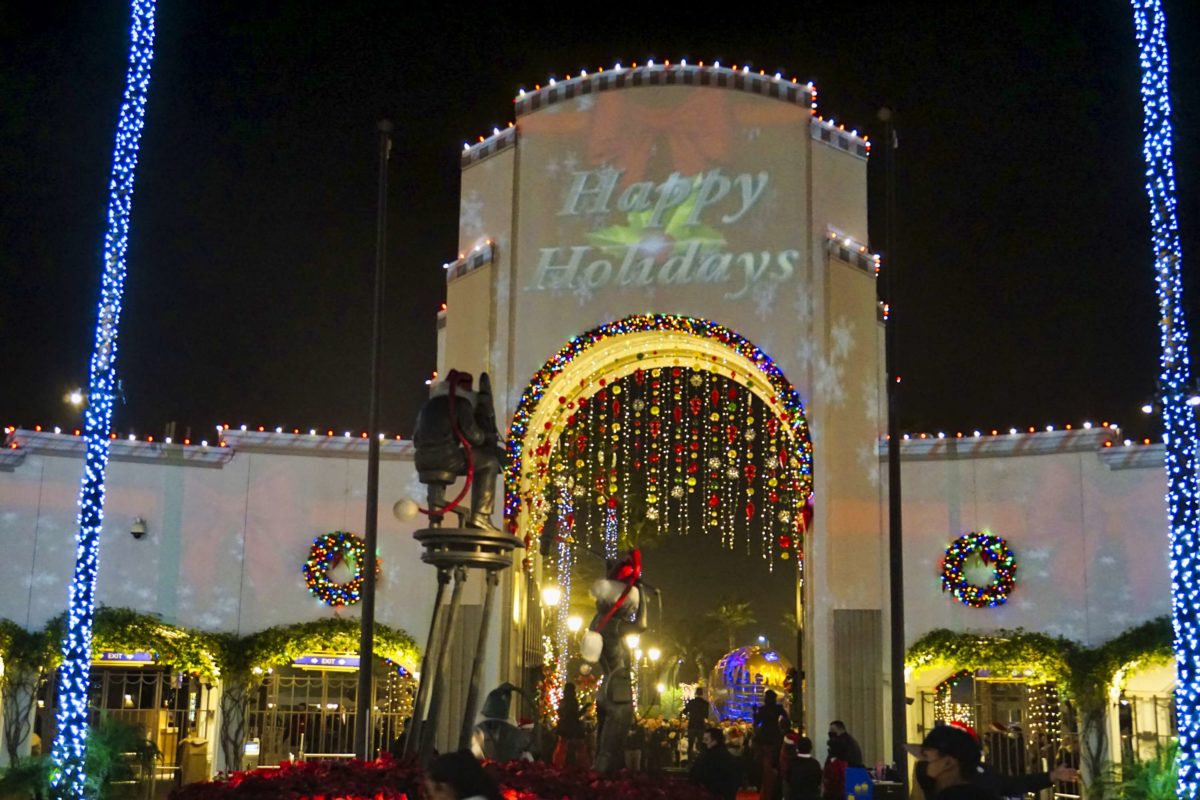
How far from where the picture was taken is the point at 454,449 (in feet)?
34.8

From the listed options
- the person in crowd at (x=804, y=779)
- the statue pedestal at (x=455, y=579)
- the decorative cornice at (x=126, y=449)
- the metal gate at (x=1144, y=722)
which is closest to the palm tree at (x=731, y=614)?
the decorative cornice at (x=126, y=449)

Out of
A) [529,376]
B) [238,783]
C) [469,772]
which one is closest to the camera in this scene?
[469,772]

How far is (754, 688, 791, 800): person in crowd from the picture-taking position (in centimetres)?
1535

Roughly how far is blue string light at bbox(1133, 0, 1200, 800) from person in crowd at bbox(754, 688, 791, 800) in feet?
17.5

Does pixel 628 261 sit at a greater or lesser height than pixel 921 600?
greater

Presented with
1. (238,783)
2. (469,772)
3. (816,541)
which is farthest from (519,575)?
(469,772)

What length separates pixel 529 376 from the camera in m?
21.2

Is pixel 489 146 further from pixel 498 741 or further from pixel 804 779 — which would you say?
pixel 804 779

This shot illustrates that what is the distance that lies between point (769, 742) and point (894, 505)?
3.13 m

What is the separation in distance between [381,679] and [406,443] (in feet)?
12.7

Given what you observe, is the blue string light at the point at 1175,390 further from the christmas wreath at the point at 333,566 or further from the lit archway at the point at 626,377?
the christmas wreath at the point at 333,566

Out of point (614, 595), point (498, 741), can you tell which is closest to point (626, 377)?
point (614, 595)

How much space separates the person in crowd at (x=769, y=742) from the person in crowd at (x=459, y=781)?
34.2ft

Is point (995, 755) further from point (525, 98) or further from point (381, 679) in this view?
point (525, 98)
